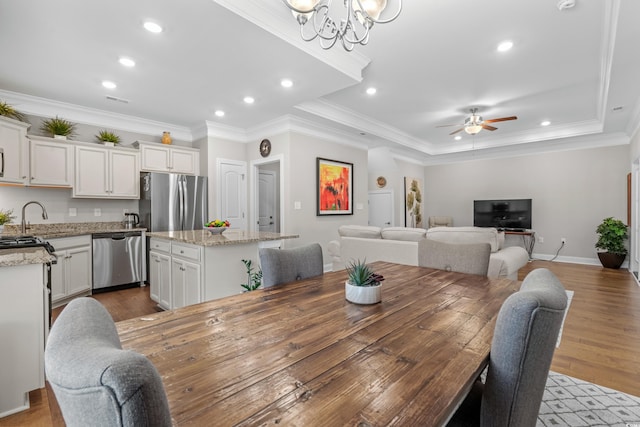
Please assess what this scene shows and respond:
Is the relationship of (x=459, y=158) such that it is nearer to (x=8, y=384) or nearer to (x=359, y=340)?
(x=359, y=340)

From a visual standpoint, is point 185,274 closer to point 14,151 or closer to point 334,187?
point 14,151

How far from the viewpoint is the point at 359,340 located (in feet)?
3.06

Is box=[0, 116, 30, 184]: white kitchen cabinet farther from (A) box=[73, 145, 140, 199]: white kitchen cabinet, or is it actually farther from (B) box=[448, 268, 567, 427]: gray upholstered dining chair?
(B) box=[448, 268, 567, 427]: gray upholstered dining chair

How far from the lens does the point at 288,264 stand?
1697 mm

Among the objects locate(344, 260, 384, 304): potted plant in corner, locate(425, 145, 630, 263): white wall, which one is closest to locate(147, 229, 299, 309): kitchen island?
locate(344, 260, 384, 304): potted plant in corner

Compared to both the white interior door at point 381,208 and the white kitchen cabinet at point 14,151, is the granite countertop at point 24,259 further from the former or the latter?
the white interior door at point 381,208

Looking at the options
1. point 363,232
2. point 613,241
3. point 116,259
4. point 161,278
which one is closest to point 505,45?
point 363,232

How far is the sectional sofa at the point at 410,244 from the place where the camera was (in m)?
3.41

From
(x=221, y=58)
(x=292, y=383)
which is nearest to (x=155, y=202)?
(x=221, y=58)

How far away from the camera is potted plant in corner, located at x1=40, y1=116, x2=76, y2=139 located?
13.0 feet

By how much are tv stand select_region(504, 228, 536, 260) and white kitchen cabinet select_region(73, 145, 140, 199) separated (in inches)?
278

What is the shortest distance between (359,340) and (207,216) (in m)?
4.65

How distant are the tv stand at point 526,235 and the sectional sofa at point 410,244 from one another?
264cm

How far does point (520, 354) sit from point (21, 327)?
246 cm
